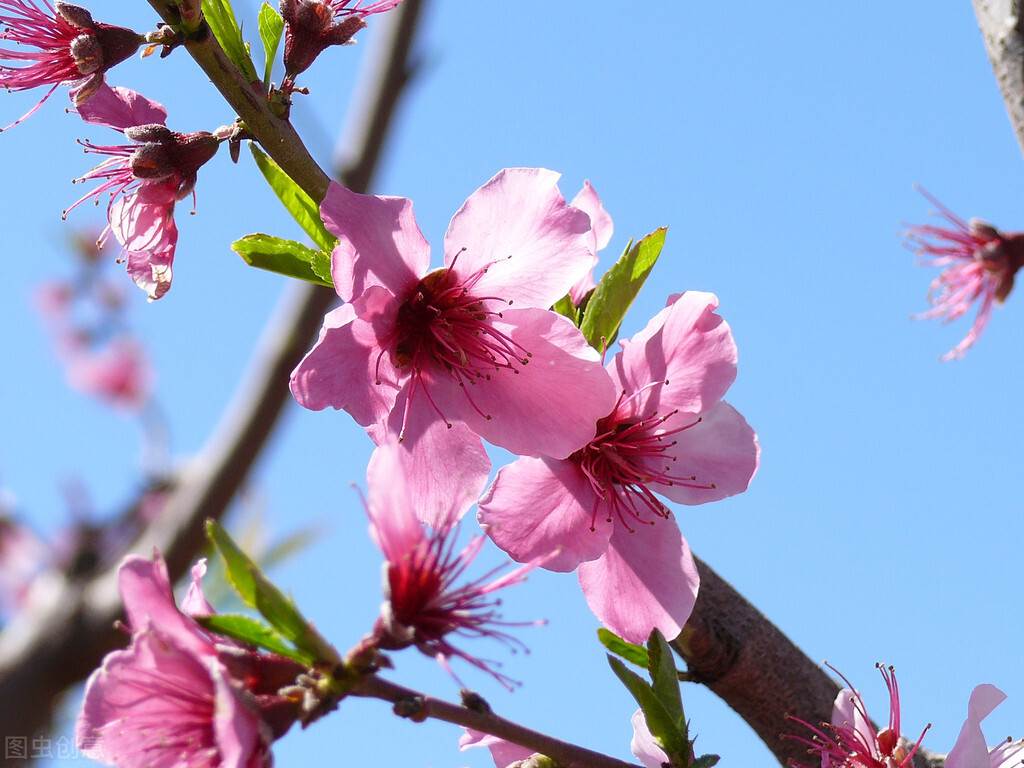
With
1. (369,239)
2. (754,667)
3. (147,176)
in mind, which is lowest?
(754,667)

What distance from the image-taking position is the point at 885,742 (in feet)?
4.58

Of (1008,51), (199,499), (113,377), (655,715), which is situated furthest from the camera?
(113,377)

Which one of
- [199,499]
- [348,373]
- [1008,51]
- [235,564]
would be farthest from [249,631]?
[199,499]

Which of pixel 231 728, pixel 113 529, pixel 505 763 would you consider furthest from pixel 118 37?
pixel 113 529

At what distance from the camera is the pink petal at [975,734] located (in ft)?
4.26

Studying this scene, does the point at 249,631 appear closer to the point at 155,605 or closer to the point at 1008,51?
the point at 155,605

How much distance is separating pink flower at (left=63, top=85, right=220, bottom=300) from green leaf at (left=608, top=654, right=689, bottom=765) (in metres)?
0.76

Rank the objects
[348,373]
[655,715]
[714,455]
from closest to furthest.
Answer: [655,715], [348,373], [714,455]

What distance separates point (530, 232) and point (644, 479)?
0.34 metres

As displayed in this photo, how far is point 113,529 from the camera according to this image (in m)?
4.23

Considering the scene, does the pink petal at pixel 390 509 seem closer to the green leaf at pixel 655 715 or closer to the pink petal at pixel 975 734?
the green leaf at pixel 655 715

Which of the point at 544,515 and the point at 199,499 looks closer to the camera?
the point at 544,515

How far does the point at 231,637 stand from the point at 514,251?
1.98ft

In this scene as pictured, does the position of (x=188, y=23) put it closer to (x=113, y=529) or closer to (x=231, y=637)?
(x=231, y=637)
